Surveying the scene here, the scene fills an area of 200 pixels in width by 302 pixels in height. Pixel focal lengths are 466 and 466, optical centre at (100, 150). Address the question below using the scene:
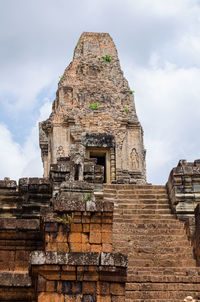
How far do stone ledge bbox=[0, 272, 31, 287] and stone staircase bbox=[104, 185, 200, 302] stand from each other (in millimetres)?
2632

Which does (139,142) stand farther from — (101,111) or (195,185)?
(195,185)

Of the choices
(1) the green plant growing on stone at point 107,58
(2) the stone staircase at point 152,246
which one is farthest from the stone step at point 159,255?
(1) the green plant growing on stone at point 107,58

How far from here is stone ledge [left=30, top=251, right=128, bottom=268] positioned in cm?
585

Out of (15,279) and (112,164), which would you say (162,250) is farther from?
(112,164)

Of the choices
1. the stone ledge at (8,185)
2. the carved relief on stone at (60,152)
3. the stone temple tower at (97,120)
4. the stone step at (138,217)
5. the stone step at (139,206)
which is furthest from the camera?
the carved relief on stone at (60,152)

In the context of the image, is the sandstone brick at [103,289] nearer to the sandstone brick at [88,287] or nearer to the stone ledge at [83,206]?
the sandstone brick at [88,287]

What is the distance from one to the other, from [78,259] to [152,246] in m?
5.17

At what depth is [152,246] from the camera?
35.4 ft

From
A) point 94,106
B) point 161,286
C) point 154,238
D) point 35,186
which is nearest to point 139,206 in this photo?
point 154,238

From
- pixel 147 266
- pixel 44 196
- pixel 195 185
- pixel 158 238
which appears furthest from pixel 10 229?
pixel 195 185

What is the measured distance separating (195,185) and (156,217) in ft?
4.90

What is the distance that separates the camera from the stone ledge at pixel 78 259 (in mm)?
5852

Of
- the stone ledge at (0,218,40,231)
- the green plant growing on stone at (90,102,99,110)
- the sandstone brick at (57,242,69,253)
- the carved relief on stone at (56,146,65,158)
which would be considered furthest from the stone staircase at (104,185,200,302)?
the green plant growing on stone at (90,102,99,110)

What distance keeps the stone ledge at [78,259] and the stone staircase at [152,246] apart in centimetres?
307
